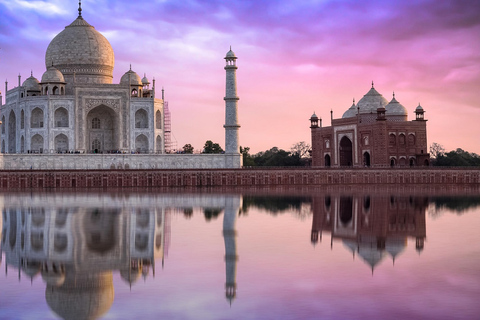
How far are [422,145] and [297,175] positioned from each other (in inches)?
524

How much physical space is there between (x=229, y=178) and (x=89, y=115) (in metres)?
10.6

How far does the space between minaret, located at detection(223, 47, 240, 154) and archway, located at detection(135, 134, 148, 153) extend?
217 inches

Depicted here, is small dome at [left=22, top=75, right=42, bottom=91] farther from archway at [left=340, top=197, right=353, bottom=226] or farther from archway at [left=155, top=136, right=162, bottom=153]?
archway at [left=340, top=197, right=353, bottom=226]

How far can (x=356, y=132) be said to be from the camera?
49.5 m

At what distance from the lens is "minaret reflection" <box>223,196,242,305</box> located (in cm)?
778

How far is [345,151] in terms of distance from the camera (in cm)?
5191

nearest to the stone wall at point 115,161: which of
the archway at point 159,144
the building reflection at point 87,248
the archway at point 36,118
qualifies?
the archway at point 159,144

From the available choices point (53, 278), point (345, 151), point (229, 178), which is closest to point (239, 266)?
point (53, 278)

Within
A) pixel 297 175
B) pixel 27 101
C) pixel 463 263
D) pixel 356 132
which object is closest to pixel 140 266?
pixel 463 263

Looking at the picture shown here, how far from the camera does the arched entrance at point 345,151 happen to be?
51591mm

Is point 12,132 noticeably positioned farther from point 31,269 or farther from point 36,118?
point 31,269

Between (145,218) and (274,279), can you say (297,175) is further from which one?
(274,279)

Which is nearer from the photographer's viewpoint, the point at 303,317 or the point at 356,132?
the point at 303,317

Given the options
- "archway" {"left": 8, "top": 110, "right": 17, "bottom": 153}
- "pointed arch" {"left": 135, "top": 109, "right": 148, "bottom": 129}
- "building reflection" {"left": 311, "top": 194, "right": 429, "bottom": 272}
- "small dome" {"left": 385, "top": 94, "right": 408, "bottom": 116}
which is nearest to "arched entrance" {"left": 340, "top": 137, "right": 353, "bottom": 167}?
"small dome" {"left": 385, "top": 94, "right": 408, "bottom": 116}
